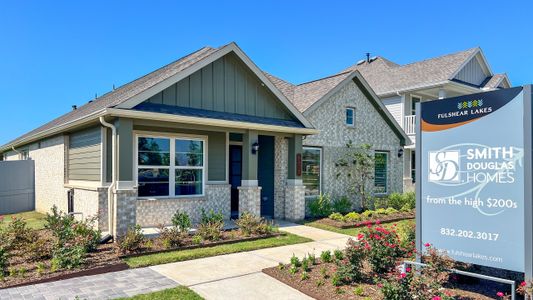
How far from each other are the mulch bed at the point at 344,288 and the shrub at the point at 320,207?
658cm

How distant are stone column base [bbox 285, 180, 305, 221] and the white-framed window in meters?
3.03

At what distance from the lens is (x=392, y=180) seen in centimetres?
1633

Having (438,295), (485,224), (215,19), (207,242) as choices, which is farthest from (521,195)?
(215,19)

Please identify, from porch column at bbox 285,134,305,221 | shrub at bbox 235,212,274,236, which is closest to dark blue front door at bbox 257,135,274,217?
porch column at bbox 285,134,305,221

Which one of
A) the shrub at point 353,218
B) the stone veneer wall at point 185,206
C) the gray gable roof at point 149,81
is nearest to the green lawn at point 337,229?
the shrub at point 353,218

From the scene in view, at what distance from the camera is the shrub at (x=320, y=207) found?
42.1 ft

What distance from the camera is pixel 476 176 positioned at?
16.7 feet

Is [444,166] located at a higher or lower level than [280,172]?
higher

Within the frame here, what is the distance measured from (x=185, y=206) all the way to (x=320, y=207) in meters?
5.01

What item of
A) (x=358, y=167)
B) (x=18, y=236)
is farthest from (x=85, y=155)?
(x=358, y=167)

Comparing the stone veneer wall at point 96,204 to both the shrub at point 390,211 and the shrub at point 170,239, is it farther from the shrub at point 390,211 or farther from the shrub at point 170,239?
the shrub at point 390,211

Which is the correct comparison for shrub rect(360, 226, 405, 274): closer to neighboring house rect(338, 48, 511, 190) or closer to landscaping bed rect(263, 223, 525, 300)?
landscaping bed rect(263, 223, 525, 300)

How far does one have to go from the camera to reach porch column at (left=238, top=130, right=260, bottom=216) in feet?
35.8

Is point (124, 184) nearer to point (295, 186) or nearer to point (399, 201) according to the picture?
point (295, 186)
